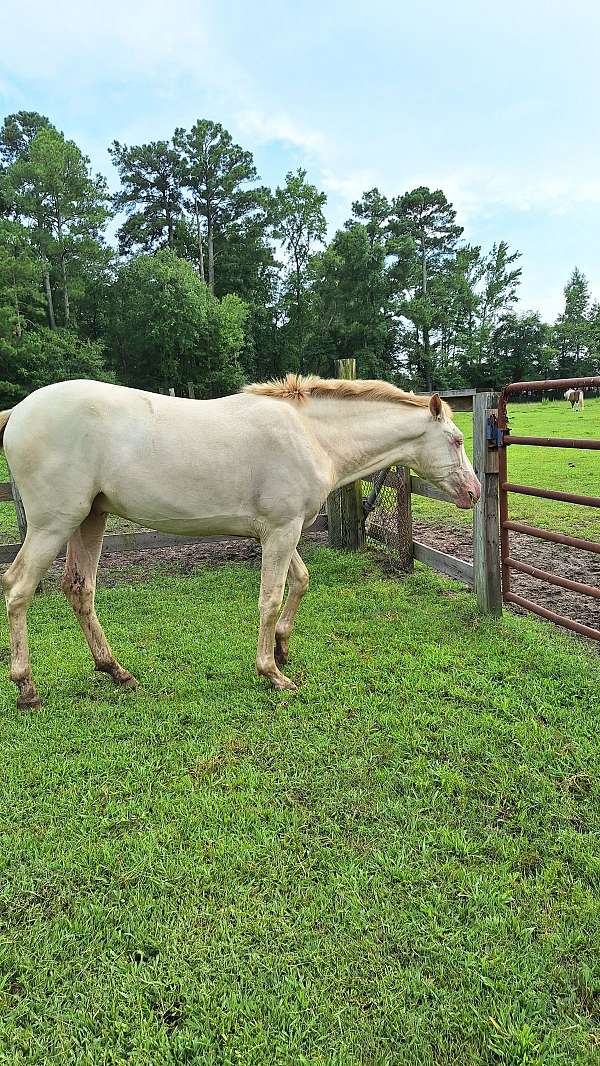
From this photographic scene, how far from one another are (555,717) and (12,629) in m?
2.98

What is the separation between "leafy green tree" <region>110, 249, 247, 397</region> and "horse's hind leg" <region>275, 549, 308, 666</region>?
28183mm

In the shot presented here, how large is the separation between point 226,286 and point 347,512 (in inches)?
1584

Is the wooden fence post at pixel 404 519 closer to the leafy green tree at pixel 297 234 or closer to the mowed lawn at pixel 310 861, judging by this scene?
the mowed lawn at pixel 310 861

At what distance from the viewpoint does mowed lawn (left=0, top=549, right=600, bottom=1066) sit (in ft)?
4.81

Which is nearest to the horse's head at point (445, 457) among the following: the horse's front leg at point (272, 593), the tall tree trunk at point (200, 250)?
the horse's front leg at point (272, 593)

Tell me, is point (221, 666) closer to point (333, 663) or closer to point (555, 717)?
point (333, 663)

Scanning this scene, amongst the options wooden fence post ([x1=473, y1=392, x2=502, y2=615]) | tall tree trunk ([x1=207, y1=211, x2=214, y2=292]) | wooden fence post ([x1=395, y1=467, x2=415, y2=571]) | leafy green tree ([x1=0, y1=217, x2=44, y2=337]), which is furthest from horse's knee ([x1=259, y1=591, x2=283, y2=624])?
tall tree trunk ([x1=207, y1=211, x2=214, y2=292])

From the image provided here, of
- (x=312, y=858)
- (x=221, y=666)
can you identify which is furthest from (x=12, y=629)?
(x=312, y=858)

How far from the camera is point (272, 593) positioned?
3.31m

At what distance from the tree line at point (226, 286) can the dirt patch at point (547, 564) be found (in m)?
24.0

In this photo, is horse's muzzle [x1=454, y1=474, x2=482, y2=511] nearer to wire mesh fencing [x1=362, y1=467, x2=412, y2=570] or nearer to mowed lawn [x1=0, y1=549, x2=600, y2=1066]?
mowed lawn [x1=0, y1=549, x2=600, y2=1066]

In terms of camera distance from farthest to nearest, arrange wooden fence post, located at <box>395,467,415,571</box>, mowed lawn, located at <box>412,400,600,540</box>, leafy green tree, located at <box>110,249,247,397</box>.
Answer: leafy green tree, located at <box>110,249,247,397</box>
mowed lawn, located at <box>412,400,600,540</box>
wooden fence post, located at <box>395,467,415,571</box>

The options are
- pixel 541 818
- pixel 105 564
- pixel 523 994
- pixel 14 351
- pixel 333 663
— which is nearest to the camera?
pixel 523 994

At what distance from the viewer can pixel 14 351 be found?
24562 mm
